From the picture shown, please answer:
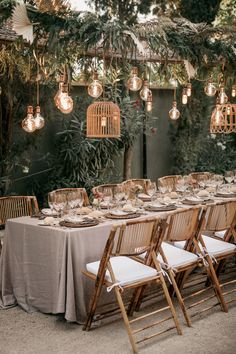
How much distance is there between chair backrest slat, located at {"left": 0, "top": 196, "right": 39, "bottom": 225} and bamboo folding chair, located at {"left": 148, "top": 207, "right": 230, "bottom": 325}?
1426mm

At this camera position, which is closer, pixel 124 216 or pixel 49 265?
pixel 49 265

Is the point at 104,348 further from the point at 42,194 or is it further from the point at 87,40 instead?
the point at 42,194

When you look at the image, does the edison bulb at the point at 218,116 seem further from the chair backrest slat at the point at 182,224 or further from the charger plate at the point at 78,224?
the charger plate at the point at 78,224

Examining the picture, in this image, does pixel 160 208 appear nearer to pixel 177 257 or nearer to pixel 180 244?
pixel 180 244

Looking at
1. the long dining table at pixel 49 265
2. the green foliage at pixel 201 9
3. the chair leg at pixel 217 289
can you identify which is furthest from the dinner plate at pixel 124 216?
the green foliage at pixel 201 9

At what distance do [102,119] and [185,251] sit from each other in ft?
6.38

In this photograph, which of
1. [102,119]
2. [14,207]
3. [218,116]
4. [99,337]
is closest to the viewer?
[99,337]

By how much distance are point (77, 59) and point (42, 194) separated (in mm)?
3222

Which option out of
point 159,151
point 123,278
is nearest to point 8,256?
point 123,278

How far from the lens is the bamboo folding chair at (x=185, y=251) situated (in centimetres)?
430

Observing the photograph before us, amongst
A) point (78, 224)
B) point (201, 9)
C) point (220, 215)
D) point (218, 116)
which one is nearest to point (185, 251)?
point (220, 215)

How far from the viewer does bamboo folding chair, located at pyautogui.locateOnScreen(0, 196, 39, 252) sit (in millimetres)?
5195

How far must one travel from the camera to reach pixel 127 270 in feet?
13.3

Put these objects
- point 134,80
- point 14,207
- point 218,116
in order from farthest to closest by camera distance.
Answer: point 218,116 → point 134,80 → point 14,207
